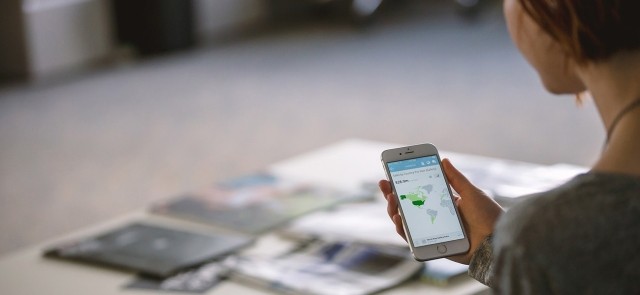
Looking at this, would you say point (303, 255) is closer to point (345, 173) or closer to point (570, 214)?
point (345, 173)

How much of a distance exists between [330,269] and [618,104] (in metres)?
0.81

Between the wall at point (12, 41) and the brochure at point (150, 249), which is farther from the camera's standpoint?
the wall at point (12, 41)

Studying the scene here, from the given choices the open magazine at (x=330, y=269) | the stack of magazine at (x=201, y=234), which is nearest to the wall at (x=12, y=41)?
the stack of magazine at (x=201, y=234)

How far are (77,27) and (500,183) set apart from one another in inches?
154

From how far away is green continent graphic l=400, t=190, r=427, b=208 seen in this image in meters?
1.47

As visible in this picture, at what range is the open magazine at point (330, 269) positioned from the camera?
1792 mm

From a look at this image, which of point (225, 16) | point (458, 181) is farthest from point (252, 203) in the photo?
point (225, 16)

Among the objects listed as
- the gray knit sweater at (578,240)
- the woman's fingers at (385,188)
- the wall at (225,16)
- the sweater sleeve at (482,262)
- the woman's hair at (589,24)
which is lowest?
the wall at (225,16)

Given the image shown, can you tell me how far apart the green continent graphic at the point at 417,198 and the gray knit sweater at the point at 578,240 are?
64cm

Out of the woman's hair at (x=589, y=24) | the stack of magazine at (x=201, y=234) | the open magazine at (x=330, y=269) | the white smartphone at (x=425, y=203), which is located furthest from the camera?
the stack of magazine at (x=201, y=234)

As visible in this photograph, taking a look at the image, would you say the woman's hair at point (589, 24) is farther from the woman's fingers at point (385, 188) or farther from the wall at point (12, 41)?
the wall at point (12, 41)

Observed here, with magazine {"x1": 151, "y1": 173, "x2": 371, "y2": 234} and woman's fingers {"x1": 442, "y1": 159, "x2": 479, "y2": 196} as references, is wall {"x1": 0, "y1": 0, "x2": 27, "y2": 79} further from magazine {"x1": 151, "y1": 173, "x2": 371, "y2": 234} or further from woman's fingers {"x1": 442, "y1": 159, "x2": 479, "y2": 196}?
woman's fingers {"x1": 442, "y1": 159, "x2": 479, "y2": 196}

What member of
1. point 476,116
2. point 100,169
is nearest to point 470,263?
point 100,169

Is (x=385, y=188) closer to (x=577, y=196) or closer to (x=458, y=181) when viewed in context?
(x=458, y=181)
